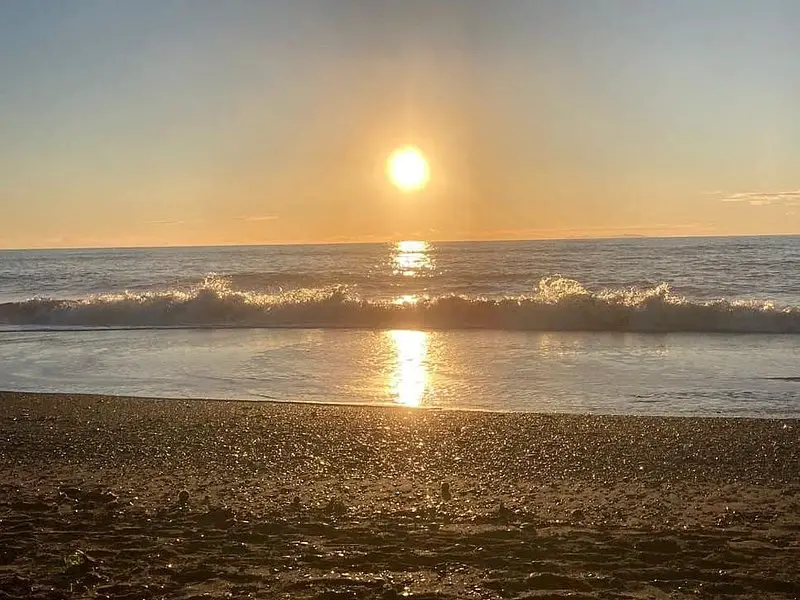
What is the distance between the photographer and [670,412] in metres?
9.15

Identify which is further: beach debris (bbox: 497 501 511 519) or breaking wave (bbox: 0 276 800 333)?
breaking wave (bbox: 0 276 800 333)

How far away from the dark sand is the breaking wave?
11527 millimetres

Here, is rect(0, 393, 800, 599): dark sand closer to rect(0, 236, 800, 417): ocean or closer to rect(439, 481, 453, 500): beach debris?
rect(439, 481, 453, 500): beach debris

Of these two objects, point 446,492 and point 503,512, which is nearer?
point 503,512

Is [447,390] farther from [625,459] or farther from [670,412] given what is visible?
[625,459]

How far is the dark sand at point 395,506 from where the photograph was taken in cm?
428

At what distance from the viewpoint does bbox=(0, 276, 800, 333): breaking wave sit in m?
19.4

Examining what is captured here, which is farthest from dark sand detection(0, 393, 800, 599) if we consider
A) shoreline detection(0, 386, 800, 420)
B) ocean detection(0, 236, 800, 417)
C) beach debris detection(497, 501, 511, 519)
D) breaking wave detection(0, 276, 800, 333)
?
breaking wave detection(0, 276, 800, 333)

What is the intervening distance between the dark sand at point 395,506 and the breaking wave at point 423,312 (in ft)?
37.8

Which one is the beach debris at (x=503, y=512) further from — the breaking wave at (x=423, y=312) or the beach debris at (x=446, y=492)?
the breaking wave at (x=423, y=312)

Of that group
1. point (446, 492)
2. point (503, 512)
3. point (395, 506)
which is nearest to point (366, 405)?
point (446, 492)

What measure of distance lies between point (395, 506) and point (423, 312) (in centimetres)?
1636

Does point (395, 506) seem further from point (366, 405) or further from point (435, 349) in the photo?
point (435, 349)

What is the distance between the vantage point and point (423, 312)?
866 inches
